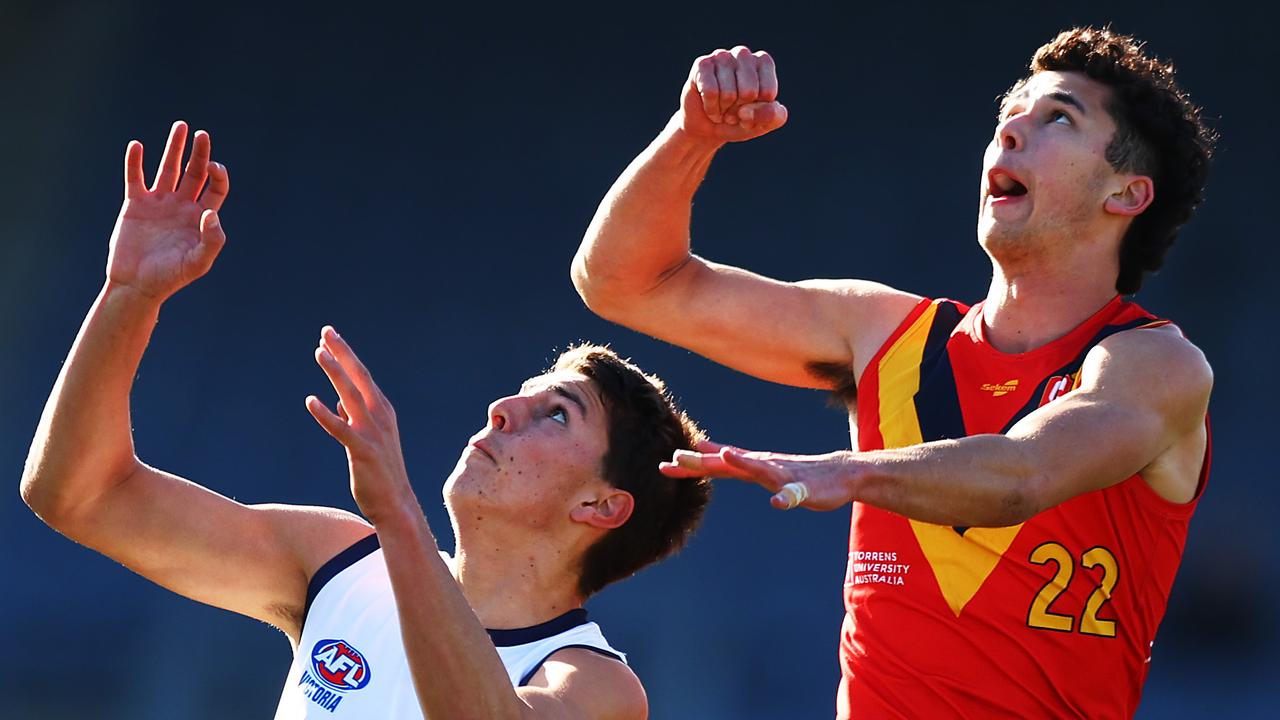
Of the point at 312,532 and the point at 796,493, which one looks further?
the point at 312,532

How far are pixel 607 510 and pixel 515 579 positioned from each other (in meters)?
0.21

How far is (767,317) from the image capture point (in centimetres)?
255

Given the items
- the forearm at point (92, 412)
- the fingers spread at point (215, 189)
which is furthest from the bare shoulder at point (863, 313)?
the forearm at point (92, 412)

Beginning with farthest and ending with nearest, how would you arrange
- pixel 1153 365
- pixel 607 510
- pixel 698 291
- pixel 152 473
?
pixel 698 291
pixel 607 510
pixel 152 473
pixel 1153 365

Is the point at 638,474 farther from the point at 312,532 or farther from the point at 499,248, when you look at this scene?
the point at 499,248

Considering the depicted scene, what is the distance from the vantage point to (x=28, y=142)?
6.06m

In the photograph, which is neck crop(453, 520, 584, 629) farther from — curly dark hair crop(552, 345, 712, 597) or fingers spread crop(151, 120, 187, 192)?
fingers spread crop(151, 120, 187, 192)

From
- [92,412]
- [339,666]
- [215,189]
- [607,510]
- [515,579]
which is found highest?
[215,189]

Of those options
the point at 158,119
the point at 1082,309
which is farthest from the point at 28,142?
the point at 1082,309

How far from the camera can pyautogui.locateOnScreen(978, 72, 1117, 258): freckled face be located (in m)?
2.27

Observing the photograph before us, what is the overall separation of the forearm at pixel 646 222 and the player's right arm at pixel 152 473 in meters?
0.64

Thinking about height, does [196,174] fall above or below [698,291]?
above

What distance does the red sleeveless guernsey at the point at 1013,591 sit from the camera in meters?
2.10

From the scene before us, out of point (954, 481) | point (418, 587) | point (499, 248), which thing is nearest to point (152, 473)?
point (418, 587)
